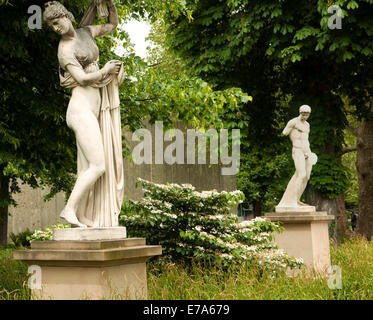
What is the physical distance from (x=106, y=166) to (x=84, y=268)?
1.05 metres

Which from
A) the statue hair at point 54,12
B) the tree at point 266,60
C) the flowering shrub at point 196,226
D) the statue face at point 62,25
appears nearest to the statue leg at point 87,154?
the statue face at point 62,25

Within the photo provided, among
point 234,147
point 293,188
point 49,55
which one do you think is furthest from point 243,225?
point 234,147

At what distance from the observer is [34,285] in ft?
16.5

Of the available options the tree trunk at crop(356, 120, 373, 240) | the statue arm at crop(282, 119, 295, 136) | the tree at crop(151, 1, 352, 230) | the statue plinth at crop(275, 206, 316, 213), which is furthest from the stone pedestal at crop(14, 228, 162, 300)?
the tree trunk at crop(356, 120, 373, 240)

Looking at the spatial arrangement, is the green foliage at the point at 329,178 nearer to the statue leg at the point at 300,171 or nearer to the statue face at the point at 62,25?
the statue leg at the point at 300,171

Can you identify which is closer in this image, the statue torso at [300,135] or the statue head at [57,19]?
the statue head at [57,19]

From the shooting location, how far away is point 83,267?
4.78m

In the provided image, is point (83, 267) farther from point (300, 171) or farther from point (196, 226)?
point (300, 171)

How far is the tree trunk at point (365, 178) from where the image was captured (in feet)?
57.6

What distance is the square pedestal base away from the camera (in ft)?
15.4

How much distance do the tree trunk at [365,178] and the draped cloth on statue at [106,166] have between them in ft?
44.8

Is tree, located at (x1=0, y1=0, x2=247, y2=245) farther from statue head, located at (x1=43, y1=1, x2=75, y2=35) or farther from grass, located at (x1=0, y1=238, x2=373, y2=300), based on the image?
grass, located at (x1=0, y1=238, x2=373, y2=300)

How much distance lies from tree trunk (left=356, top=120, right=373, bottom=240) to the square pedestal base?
13.9 metres

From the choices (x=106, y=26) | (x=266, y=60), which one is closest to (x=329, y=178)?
(x=266, y=60)
